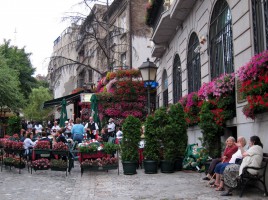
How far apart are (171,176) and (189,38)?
22.3ft

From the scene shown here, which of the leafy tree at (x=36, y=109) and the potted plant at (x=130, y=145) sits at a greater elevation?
the leafy tree at (x=36, y=109)

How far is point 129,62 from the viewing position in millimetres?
29859

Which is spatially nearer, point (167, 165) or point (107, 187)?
point (107, 187)

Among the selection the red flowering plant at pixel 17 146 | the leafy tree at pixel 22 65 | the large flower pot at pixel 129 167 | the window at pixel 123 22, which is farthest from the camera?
the leafy tree at pixel 22 65

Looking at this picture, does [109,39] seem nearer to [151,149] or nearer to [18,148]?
[18,148]

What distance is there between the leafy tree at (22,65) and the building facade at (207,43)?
2628 cm

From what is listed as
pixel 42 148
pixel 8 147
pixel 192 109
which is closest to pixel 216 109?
pixel 192 109

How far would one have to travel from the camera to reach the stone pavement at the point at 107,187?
8211 mm

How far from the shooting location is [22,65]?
45938 mm

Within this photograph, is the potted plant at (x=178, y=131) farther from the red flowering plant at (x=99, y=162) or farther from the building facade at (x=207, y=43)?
the red flowering plant at (x=99, y=162)

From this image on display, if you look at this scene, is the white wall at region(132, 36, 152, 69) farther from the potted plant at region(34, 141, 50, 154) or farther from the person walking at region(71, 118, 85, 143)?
the potted plant at region(34, 141, 50, 154)

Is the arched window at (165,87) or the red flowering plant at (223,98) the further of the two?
the arched window at (165,87)

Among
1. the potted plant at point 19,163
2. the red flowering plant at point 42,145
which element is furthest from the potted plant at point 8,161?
the red flowering plant at point 42,145

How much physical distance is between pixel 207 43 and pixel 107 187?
6.45 meters
